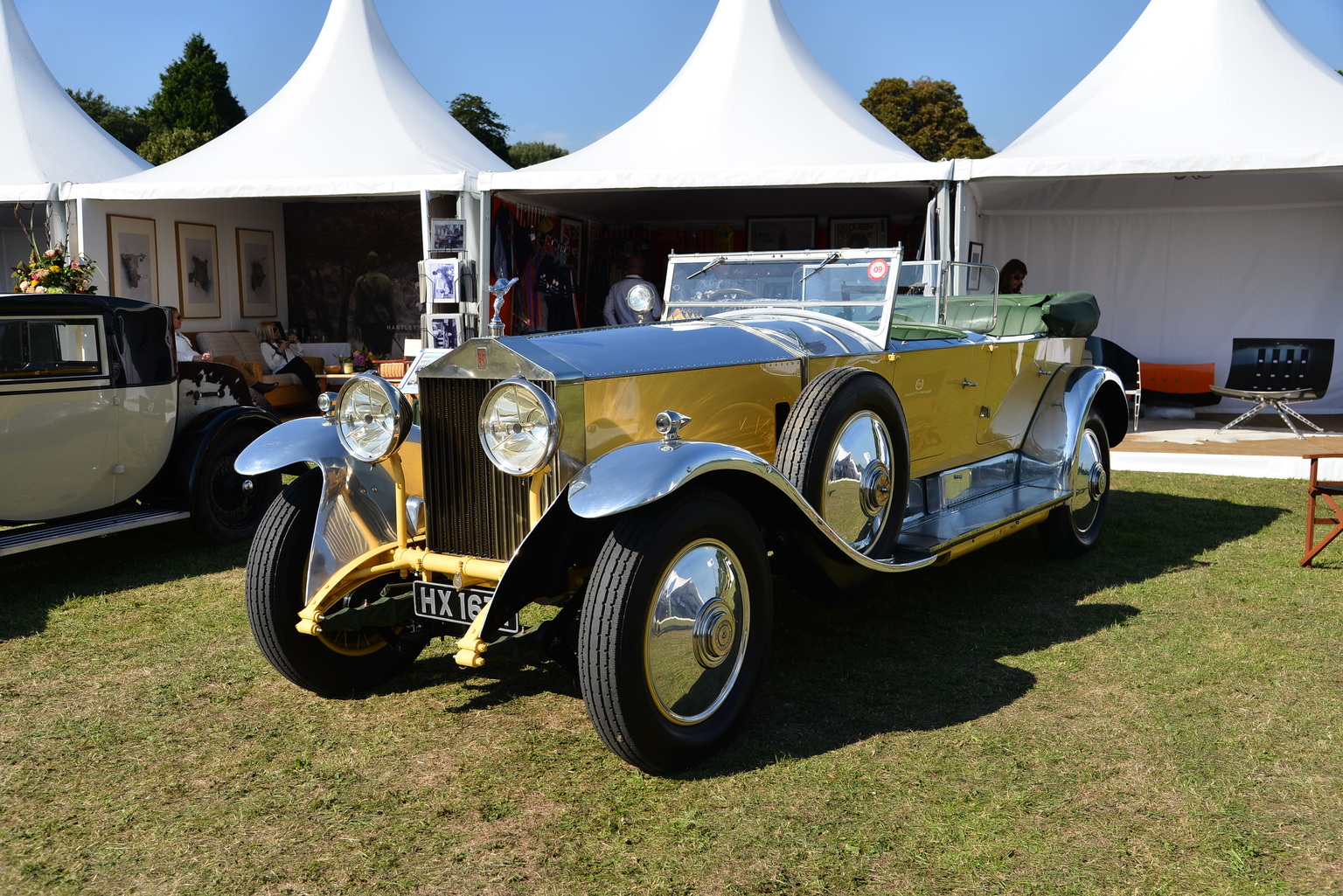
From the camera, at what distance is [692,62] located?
472 inches

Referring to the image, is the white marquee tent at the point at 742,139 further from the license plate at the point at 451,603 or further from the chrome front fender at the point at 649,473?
the license plate at the point at 451,603

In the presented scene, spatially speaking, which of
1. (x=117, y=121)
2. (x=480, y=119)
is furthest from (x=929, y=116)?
(x=117, y=121)

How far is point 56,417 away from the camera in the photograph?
16.9 ft

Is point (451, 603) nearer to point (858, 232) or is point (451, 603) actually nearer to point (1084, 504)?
point (1084, 504)

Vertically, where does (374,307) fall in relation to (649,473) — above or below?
above

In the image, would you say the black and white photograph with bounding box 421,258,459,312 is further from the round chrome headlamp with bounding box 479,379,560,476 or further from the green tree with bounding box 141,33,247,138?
the green tree with bounding box 141,33,247,138

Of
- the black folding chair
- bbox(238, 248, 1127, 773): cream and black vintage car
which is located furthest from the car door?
the black folding chair

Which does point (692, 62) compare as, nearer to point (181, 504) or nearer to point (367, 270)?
point (367, 270)

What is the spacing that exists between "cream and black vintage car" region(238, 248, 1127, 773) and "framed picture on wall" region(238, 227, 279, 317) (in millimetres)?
11336

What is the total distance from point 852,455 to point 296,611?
2.07 meters

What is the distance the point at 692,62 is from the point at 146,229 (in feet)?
23.0

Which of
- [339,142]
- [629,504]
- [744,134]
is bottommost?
[629,504]

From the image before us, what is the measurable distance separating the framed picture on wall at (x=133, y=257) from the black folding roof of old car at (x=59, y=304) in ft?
22.8

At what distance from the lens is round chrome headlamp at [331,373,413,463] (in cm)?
339
